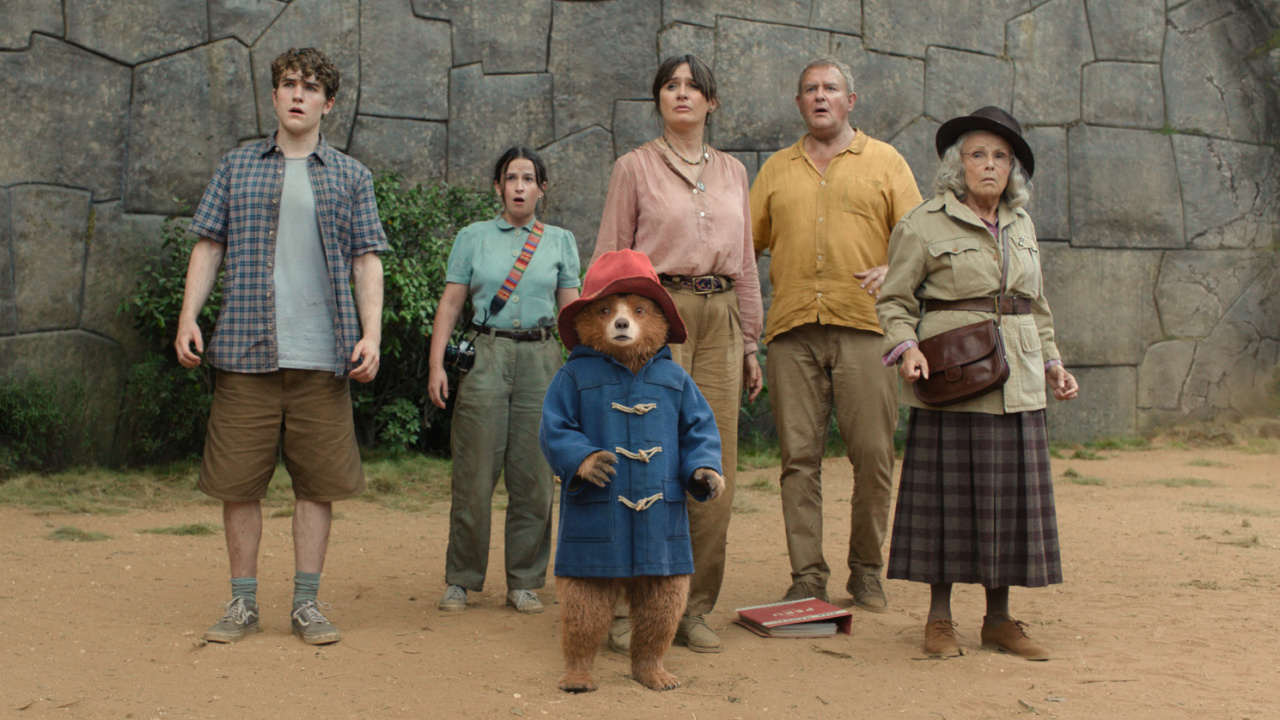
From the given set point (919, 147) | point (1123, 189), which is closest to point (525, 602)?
point (919, 147)

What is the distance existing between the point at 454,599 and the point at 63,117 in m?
4.49

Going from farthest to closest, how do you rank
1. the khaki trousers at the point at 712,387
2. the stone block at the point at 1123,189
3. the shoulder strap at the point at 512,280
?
the stone block at the point at 1123,189, the shoulder strap at the point at 512,280, the khaki trousers at the point at 712,387

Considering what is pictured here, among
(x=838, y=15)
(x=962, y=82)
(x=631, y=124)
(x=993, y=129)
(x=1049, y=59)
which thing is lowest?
(x=993, y=129)

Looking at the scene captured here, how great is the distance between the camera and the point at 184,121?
7008 millimetres

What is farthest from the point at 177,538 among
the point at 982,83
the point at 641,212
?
the point at 982,83

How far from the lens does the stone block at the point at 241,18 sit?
715cm

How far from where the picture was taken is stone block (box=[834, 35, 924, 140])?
28.4 ft

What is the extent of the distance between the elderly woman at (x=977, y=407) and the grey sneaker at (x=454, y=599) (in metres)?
1.58

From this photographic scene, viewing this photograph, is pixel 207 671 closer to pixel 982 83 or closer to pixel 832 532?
pixel 832 532

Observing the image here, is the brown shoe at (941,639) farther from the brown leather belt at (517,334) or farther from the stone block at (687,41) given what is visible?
the stone block at (687,41)

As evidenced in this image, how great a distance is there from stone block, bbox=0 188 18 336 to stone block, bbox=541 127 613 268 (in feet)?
11.2

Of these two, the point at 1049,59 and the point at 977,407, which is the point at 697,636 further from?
the point at 1049,59

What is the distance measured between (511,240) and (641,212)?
2.28 feet

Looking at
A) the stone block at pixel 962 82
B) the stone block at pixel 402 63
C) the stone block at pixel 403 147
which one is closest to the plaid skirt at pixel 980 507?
the stone block at pixel 403 147
